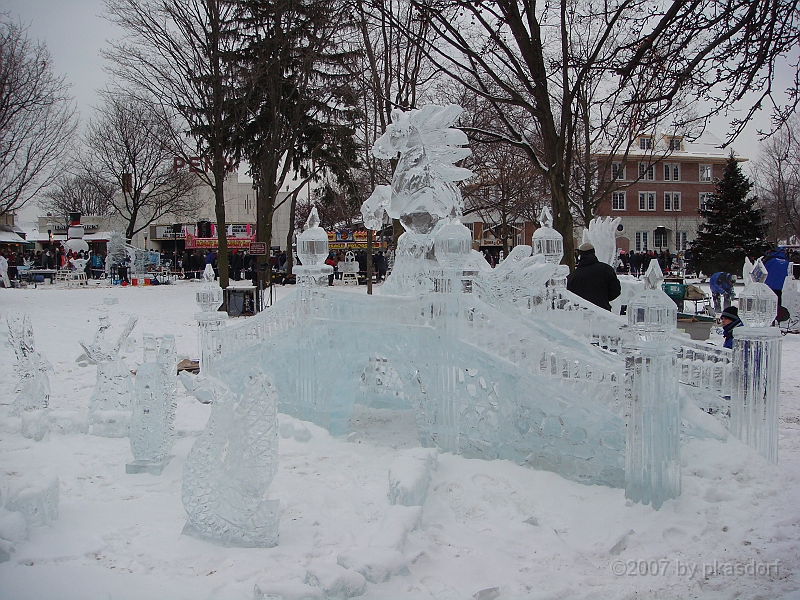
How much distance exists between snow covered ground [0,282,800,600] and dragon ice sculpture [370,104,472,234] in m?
2.75

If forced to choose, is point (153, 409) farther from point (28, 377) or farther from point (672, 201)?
point (672, 201)

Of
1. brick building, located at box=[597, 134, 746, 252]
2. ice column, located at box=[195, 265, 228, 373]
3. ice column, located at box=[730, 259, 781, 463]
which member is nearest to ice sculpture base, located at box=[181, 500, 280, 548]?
ice column, located at box=[195, 265, 228, 373]

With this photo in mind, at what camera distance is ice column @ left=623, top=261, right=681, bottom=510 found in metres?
4.66

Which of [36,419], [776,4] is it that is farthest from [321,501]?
[776,4]

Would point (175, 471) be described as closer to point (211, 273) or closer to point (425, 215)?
point (211, 273)

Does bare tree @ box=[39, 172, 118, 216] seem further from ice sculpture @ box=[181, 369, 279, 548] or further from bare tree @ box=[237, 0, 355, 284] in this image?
ice sculpture @ box=[181, 369, 279, 548]

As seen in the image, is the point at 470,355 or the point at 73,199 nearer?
the point at 470,355

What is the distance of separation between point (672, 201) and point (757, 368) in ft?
151

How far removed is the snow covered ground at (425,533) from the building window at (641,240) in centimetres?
4443

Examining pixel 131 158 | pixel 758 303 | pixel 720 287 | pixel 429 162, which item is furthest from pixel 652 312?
pixel 131 158

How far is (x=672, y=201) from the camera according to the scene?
1875 inches

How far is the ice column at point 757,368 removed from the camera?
17.6 feet

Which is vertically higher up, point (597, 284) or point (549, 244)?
point (549, 244)

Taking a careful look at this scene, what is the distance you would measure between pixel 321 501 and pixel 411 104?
50.0 ft
